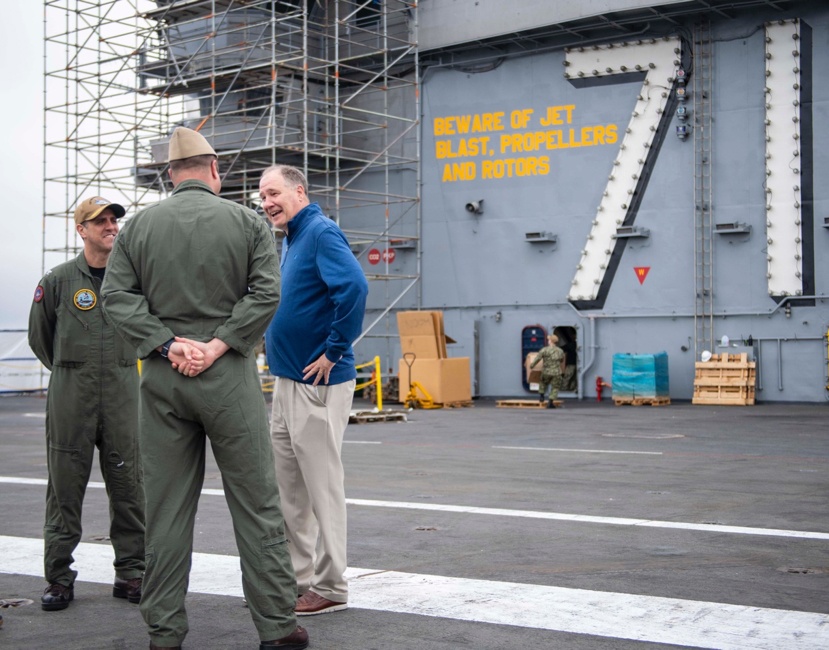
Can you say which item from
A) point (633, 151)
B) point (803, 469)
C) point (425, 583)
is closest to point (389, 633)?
point (425, 583)

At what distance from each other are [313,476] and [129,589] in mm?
1194

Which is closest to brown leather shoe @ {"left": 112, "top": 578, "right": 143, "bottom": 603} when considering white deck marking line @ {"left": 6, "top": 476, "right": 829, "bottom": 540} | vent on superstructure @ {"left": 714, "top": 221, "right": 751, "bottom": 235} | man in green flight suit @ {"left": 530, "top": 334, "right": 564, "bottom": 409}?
white deck marking line @ {"left": 6, "top": 476, "right": 829, "bottom": 540}

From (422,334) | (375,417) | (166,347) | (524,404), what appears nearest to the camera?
(166,347)

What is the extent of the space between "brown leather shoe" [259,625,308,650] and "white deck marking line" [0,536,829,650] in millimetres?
718

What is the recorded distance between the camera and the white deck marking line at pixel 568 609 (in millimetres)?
4844

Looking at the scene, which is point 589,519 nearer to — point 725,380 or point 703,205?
point 725,380

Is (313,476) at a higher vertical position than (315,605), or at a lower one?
higher

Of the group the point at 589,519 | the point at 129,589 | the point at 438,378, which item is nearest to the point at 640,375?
the point at 438,378

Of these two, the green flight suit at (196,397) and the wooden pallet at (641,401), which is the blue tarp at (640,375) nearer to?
the wooden pallet at (641,401)

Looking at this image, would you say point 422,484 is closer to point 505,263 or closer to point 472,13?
point 505,263

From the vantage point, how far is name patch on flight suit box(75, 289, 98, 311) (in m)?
6.03

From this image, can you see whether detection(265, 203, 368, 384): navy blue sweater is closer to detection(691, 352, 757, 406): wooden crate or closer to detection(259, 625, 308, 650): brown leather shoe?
detection(259, 625, 308, 650): brown leather shoe

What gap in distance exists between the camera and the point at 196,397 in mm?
4688

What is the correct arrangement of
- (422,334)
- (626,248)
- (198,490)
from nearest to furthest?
(198,490), (422,334), (626,248)
